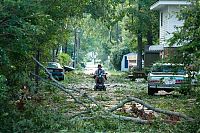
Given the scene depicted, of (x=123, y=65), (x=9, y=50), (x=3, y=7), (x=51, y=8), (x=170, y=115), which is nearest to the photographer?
(x=3, y=7)

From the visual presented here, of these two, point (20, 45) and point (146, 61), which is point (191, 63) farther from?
point (146, 61)

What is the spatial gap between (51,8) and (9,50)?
20.8 ft

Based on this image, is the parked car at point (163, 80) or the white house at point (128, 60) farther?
the white house at point (128, 60)

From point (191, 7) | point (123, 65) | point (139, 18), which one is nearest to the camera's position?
point (191, 7)

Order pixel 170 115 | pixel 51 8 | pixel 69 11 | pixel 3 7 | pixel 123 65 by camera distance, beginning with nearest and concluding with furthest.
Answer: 1. pixel 3 7
2. pixel 170 115
3. pixel 51 8
4. pixel 69 11
5. pixel 123 65

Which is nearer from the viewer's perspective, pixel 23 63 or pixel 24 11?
Result: pixel 24 11

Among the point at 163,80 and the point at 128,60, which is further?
the point at 128,60

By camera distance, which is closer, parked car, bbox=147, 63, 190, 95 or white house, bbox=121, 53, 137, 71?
parked car, bbox=147, 63, 190, 95

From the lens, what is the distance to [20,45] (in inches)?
382

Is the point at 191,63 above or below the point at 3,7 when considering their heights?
below

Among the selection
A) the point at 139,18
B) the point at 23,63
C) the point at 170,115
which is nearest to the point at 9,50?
the point at 23,63

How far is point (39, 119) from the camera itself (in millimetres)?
10367

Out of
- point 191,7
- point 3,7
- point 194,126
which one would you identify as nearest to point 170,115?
point 194,126

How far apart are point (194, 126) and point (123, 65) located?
54348 mm
